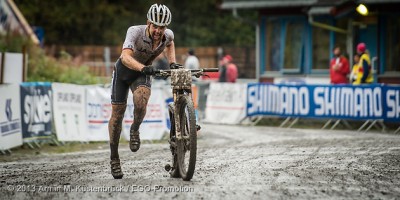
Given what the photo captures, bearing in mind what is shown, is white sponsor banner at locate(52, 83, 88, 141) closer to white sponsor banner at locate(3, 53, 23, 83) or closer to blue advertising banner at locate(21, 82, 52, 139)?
blue advertising banner at locate(21, 82, 52, 139)

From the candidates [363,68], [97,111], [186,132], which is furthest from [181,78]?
[363,68]

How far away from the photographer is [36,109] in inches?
650

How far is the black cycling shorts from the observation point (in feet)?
33.2

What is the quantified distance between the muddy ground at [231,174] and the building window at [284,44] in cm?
1128

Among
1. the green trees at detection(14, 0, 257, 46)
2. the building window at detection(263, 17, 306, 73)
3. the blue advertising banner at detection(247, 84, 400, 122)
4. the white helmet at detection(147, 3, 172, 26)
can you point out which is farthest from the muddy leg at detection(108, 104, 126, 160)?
the green trees at detection(14, 0, 257, 46)

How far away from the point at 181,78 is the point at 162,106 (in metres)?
9.18

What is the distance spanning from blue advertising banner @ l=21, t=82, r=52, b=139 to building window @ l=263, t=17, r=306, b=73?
11491 mm

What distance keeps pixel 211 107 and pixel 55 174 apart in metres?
13.6

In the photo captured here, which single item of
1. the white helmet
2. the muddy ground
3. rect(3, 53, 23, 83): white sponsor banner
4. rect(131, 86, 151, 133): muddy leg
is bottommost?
the muddy ground

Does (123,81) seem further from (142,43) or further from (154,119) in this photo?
(154,119)

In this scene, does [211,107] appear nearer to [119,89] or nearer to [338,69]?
[338,69]

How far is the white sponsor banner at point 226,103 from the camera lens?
2328cm

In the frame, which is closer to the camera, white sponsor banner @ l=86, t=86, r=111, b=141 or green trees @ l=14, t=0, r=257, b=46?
white sponsor banner @ l=86, t=86, r=111, b=141

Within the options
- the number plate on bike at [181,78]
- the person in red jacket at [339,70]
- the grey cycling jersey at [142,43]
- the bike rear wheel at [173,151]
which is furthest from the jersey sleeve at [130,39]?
the person in red jacket at [339,70]
